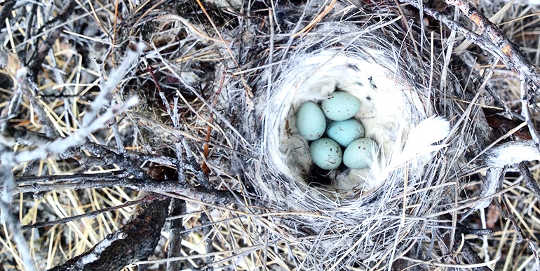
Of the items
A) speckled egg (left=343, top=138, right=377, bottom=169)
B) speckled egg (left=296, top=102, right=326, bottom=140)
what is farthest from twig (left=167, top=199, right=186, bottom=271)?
speckled egg (left=343, top=138, right=377, bottom=169)

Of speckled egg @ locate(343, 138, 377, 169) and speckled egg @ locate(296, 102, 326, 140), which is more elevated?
speckled egg @ locate(296, 102, 326, 140)

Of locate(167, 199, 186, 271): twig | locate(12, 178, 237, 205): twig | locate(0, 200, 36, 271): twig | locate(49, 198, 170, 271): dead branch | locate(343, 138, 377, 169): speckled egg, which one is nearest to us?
locate(0, 200, 36, 271): twig

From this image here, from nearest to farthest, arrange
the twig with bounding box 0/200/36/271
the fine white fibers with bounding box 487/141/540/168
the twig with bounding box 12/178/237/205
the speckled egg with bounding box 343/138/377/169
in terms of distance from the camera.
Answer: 1. the twig with bounding box 0/200/36/271
2. the twig with bounding box 12/178/237/205
3. the fine white fibers with bounding box 487/141/540/168
4. the speckled egg with bounding box 343/138/377/169

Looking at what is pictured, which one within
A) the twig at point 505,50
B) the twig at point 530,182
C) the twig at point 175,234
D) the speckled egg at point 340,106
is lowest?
the twig at point 175,234

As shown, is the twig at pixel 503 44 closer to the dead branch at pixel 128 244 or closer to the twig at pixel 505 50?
the twig at pixel 505 50

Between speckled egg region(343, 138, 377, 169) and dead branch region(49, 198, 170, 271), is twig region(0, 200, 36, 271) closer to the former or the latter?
dead branch region(49, 198, 170, 271)

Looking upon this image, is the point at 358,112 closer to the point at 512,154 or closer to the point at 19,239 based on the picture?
the point at 512,154

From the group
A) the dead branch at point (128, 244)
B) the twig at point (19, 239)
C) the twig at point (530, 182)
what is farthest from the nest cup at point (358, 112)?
the twig at point (19, 239)
